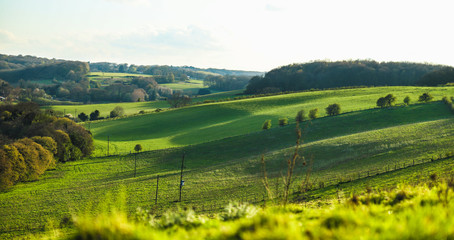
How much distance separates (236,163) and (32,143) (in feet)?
121

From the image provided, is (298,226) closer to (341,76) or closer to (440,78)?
(440,78)

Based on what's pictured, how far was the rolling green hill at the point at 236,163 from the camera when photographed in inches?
1305

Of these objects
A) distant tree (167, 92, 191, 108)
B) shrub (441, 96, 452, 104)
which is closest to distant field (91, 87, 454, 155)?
shrub (441, 96, 452, 104)

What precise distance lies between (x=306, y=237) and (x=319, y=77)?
16415 centimetres

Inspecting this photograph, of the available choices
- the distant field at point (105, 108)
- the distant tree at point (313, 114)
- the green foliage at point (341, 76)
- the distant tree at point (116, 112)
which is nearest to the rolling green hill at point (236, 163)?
the distant tree at point (313, 114)

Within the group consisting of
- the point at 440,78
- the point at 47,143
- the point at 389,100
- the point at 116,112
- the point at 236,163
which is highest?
the point at 440,78

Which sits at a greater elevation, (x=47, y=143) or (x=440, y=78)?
(x=440, y=78)

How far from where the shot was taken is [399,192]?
26.2ft

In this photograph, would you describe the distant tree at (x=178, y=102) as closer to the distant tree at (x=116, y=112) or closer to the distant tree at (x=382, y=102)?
the distant tree at (x=116, y=112)

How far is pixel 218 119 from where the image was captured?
9581 centimetres

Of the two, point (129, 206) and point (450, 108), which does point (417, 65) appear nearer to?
point (450, 108)

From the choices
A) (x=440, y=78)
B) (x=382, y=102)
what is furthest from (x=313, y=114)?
(x=440, y=78)

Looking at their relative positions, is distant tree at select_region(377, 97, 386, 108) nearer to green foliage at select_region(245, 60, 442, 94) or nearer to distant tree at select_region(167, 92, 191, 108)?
green foliage at select_region(245, 60, 442, 94)

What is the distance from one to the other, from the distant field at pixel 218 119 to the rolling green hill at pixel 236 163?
65 cm
